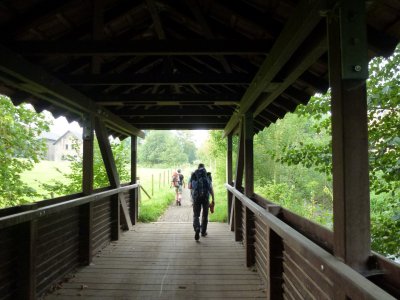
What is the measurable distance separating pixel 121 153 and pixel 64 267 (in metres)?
7.01

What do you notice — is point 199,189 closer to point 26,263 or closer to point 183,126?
point 183,126

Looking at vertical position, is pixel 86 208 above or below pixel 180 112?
below

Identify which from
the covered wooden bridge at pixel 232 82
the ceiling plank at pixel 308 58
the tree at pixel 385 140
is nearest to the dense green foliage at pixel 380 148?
the tree at pixel 385 140

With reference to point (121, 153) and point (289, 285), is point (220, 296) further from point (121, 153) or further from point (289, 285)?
point (121, 153)

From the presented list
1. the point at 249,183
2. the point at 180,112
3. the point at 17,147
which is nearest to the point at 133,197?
the point at 17,147

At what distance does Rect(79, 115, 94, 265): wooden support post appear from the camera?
5.60 m

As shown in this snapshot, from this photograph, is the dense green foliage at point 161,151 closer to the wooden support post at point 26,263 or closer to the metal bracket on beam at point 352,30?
the wooden support post at point 26,263

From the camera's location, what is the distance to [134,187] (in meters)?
9.55

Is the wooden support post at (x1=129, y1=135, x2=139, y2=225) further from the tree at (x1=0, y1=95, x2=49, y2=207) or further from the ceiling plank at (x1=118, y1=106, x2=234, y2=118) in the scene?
the ceiling plank at (x1=118, y1=106, x2=234, y2=118)

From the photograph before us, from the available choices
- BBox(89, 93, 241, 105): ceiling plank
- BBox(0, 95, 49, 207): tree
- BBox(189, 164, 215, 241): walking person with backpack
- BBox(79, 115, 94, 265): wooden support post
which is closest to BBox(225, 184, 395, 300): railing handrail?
BBox(89, 93, 241, 105): ceiling plank

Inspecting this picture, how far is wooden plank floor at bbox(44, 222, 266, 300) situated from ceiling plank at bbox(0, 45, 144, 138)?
246 centimetres

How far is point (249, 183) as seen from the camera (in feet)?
18.6

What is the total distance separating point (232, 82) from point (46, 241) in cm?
310

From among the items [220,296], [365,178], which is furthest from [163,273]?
[365,178]
